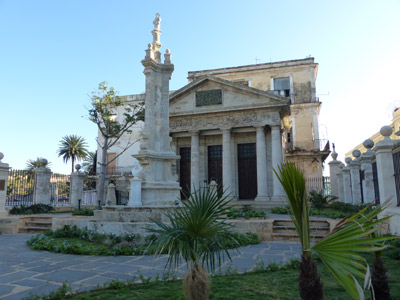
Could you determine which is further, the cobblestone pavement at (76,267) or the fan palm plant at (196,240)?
the cobblestone pavement at (76,267)

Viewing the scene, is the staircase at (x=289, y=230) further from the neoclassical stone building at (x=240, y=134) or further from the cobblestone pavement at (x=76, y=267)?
the neoclassical stone building at (x=240, y=134)

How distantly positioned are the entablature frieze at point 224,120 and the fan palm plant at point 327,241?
763 inches

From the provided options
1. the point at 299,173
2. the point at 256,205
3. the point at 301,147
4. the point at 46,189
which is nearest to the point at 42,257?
the point at 299,173

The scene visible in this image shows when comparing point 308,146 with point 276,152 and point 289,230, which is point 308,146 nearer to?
point 276,152

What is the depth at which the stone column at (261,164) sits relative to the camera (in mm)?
20641

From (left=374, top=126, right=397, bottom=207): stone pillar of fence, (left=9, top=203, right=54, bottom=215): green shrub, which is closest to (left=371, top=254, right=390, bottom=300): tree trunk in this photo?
(left=374, top=126, right=397, bottom=207): stone pillar of fence

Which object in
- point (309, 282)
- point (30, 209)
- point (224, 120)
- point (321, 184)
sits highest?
point (224, 120)

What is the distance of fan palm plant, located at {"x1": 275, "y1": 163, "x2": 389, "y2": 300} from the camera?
212 centimetres

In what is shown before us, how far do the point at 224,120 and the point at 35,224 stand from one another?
14843 mm

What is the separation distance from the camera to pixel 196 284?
9.21ft

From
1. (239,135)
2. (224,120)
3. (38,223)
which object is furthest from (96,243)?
(239,135)

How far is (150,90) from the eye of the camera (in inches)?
427

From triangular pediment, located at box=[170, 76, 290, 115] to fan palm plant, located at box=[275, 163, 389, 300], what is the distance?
19.4 m

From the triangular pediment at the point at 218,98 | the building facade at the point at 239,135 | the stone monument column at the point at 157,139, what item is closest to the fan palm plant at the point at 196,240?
the stone monument column at the point at 157,139
